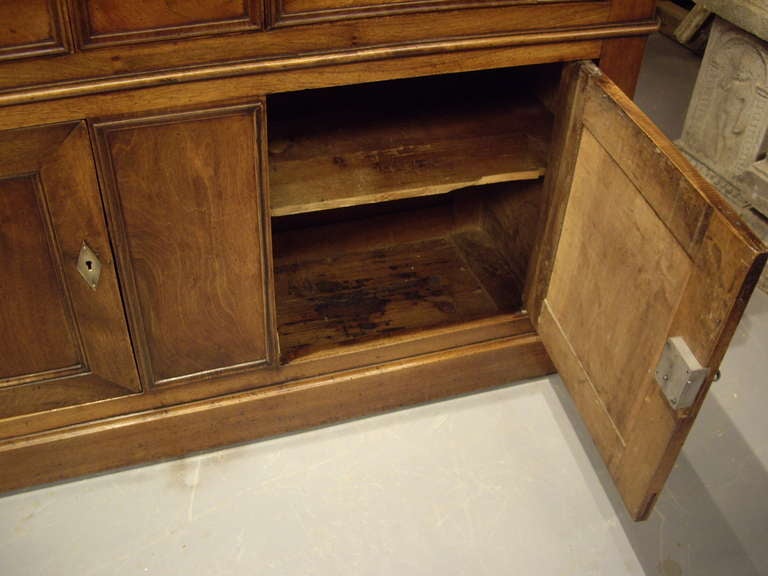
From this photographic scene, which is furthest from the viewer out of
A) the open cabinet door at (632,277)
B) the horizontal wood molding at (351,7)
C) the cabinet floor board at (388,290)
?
the cabinet floor board at (388,290)

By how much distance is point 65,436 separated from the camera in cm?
153

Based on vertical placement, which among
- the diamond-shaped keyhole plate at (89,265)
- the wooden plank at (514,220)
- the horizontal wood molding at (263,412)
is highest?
the diamond-shaped keyhole plate at (89,265)

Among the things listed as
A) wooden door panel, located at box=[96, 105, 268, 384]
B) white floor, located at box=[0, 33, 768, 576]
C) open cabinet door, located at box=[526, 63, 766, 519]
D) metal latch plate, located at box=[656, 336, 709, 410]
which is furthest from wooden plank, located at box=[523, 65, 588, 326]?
wooden door panel, located at box=[96, 105, 268, 384]

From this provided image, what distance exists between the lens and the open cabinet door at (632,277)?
1.08 metres

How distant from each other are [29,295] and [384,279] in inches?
31.4

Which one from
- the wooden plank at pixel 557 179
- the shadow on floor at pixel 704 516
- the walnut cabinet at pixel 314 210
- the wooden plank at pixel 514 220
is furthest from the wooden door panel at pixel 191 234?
the shadow on floor at pixel 704 516

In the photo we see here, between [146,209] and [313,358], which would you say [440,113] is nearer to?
[313,358]

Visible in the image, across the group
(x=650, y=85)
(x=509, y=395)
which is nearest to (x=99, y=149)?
(x=509, y=395)

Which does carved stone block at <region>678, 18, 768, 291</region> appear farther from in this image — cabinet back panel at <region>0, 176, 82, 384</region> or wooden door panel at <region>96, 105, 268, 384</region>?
cabinet back panel at <region>0, 176, 82, 384</region>

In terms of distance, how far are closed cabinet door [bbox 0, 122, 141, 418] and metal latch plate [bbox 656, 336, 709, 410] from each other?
2.75ft

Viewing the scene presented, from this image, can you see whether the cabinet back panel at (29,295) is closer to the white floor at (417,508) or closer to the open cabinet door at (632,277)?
the white floor at (417,508)

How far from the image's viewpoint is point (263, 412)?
1646 mm

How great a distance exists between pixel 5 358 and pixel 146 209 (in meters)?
0.36

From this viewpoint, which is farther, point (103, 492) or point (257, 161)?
point (103, 492)
